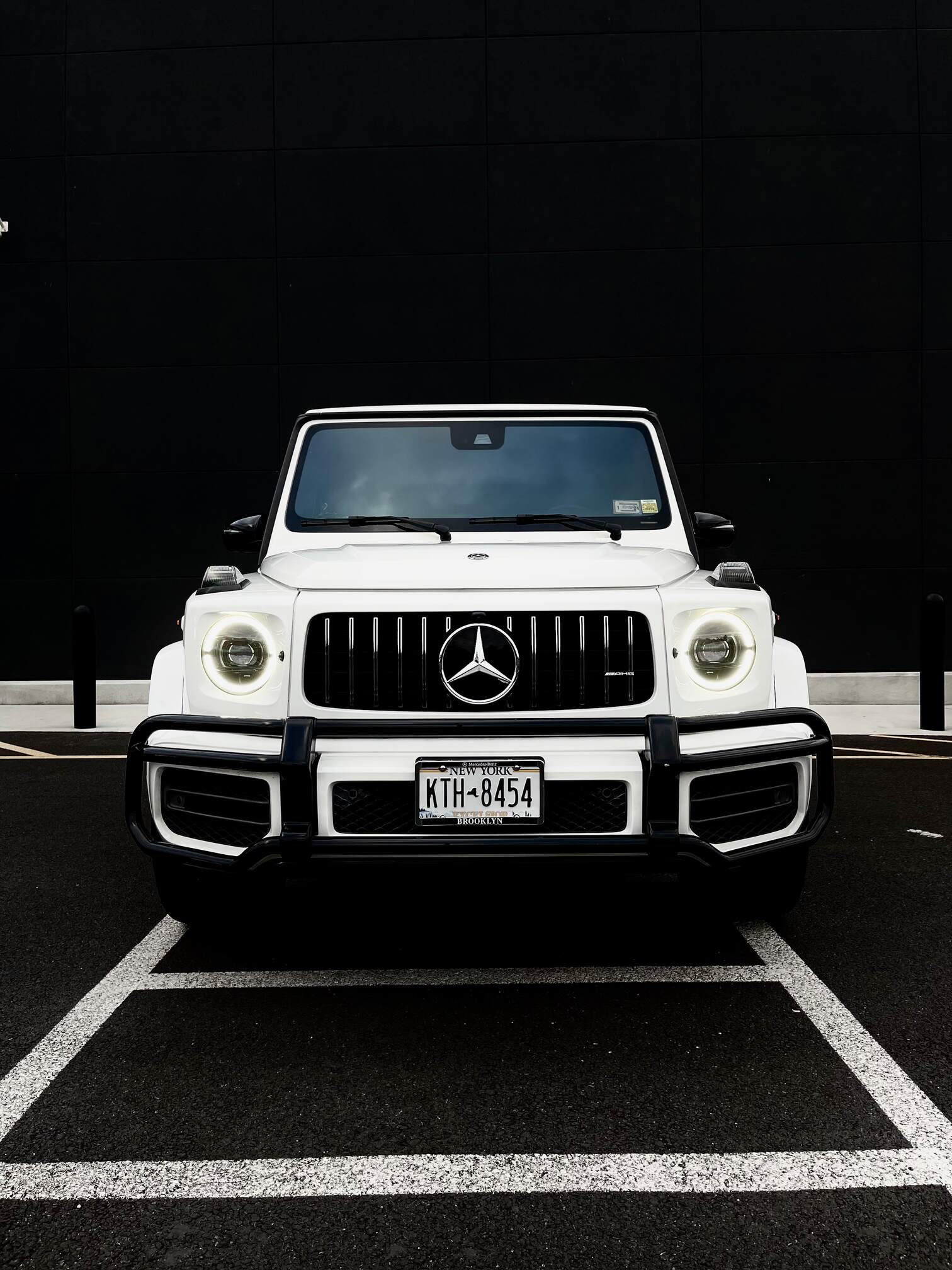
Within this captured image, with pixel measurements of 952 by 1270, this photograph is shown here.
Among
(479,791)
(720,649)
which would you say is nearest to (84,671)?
(479,791)

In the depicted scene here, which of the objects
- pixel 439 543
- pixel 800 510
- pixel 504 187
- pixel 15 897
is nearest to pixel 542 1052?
pixel 439 543

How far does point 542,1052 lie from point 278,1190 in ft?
3.04

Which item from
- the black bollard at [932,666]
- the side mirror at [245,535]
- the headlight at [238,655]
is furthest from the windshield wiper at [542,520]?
the black bollard at [932,666]

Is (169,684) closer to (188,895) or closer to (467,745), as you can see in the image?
(188,895)

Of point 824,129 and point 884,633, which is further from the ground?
point 824,129

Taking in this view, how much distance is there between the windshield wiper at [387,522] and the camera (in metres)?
4.19

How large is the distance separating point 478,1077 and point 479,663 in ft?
3.79

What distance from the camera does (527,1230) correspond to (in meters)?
2.12

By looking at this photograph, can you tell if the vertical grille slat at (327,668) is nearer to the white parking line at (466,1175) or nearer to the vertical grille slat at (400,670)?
the vertical grille slat at (400,670)

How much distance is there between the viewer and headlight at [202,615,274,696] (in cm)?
332

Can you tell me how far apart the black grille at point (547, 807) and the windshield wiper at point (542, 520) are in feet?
4.79

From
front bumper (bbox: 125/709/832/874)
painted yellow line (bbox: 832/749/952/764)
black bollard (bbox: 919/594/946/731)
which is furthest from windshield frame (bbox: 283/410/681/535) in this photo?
black bollard (bbox: 919/594/946/731)

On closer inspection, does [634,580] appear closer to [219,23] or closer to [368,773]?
[368,773]

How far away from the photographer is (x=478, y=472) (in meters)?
4.60
